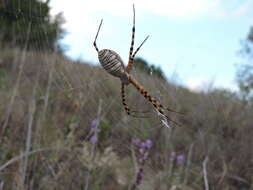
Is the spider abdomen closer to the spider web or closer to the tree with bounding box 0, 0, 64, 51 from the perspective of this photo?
the tree with bounding box 0, 0, 64, 51

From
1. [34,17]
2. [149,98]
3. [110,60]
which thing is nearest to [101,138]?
[149,98]

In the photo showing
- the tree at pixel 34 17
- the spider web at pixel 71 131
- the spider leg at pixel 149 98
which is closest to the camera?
the spider leg at pixel 149 98

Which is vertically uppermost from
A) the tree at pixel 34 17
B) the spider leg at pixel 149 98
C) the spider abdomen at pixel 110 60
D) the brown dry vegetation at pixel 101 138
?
the tree at pixel 34 17

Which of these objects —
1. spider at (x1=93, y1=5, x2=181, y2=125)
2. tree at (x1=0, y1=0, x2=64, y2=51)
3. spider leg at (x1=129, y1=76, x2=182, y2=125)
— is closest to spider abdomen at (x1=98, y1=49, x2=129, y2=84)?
spider at (x1=93, y1=5, x2=181, y2=125)

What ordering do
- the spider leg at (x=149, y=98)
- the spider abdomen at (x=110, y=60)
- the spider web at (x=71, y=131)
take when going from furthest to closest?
the spider web at (x=71, y=131)
the spider leg at (x=149, y=98)
the spider abdomen at (x=110, y=60)

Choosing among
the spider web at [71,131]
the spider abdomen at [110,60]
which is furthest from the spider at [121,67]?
the spider web at [71,131]

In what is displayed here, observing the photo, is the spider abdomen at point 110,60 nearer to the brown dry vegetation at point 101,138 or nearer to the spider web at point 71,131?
the brown dry vegetation at point 101,138

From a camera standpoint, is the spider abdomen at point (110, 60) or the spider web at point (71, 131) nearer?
the spider abdomen at point (110, 60)

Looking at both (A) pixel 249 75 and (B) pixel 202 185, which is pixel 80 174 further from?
(A) pixel 249 75
